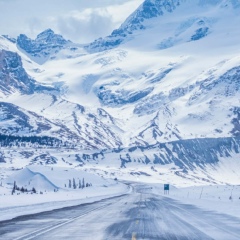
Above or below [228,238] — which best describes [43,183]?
above

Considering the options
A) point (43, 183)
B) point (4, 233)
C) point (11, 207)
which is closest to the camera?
point (4, 233)

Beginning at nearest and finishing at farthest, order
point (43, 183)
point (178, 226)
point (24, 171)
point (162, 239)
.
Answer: point (162, 239) < point (178, 226) < point (43, 183) < point (24, 171)

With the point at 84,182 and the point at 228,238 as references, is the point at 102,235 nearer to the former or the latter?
the point at 228,238

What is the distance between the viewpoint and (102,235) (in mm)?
24969

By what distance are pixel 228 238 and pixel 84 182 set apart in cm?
13447

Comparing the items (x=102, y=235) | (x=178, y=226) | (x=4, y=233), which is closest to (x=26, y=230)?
(x=4, y=233)

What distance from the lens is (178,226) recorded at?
29672 mm

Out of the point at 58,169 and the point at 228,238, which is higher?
the point at 58,169

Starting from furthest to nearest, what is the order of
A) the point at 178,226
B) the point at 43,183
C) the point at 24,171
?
the point at 24,171
the point at 43,183
the point at 178,226

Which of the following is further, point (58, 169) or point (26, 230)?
point (58, 169)

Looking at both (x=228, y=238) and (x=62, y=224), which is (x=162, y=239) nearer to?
(x=228, y=238)

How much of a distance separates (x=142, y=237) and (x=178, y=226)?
5.96 m

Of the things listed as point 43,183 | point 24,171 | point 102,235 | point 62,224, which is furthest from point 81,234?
point 24,171

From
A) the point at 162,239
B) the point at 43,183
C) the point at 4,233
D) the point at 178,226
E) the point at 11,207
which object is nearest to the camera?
the point at 162,239
